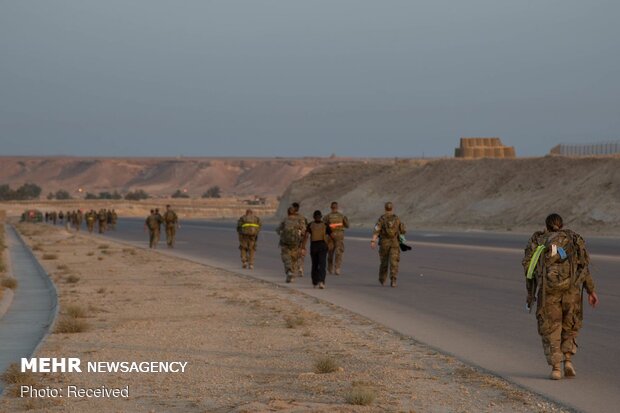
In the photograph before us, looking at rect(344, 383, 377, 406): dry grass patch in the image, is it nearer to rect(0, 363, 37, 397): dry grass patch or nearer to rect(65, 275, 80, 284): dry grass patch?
rect(0, 363, 37, 397): dry grass patch

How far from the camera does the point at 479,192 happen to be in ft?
274

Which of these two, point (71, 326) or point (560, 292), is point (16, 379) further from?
point (560, 292)

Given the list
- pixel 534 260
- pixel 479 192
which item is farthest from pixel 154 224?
pixel 479 192

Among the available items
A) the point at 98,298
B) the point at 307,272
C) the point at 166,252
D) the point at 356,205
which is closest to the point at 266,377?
the point at 98,298

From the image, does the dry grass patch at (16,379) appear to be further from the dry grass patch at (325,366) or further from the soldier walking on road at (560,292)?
the soldier walking on road at (560,292)

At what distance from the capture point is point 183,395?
9297 millimetres

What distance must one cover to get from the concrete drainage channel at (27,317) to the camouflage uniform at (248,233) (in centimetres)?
464

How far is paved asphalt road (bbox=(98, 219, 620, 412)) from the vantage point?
10.4 metres

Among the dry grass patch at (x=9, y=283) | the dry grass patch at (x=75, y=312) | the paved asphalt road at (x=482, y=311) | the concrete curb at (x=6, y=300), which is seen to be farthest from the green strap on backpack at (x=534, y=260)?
the dry grass patch at (x=9, y=283)

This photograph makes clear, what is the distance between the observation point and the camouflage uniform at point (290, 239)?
21422mm

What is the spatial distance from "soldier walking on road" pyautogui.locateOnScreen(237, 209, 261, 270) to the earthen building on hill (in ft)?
258

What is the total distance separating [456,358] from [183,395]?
3536 millimetres

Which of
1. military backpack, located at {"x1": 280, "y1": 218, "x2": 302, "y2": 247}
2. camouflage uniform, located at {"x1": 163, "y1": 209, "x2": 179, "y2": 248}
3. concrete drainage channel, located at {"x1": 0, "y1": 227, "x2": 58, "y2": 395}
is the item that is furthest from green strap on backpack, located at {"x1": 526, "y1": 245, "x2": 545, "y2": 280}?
camouflage uniform, located at {"x1": 163, "y1": 209, "x2": 179, "y2": 248}

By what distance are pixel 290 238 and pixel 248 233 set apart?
15.9 ft
